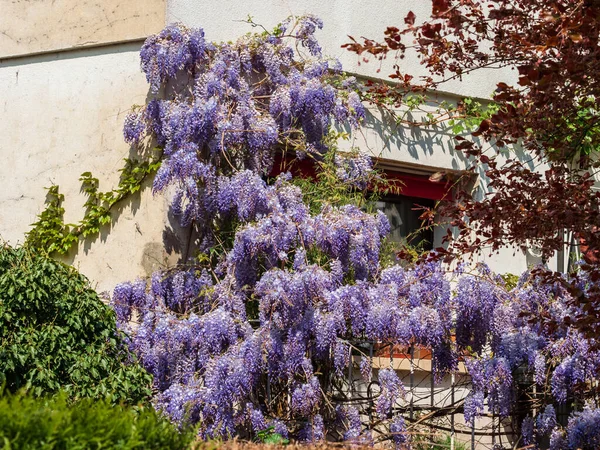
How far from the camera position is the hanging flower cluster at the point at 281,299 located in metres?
7.71

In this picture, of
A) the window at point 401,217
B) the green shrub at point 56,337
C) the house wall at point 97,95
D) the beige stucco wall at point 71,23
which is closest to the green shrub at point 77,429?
the green shrub at point 56,337

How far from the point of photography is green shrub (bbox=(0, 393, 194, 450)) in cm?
403

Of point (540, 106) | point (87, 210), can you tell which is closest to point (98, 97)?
point (87, 210)

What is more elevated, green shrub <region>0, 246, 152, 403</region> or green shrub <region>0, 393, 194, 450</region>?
green shrub <region>0, 246, 152, 403</region>

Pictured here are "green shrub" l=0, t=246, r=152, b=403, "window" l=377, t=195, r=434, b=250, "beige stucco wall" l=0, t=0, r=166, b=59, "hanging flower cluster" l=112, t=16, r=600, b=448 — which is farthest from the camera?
"window" l=377, t=195, r=434, b=250

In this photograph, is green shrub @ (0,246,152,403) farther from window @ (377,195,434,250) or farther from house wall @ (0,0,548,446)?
window @ (377,195,434,250)

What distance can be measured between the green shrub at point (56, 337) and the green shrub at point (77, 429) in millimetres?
2201

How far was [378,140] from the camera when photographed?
9.88 meters

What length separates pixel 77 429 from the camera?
13.7 ft

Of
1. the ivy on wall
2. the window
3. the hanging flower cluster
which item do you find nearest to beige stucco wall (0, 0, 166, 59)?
the hanging flower cluster

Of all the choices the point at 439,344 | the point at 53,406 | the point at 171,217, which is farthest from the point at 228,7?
the point at 53,406

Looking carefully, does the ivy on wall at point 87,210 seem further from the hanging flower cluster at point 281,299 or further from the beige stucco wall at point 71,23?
the beige stucco wall at point 71,23

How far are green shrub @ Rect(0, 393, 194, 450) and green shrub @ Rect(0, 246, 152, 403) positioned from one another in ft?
7.22

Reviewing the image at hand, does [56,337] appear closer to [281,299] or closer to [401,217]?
[281,299]
